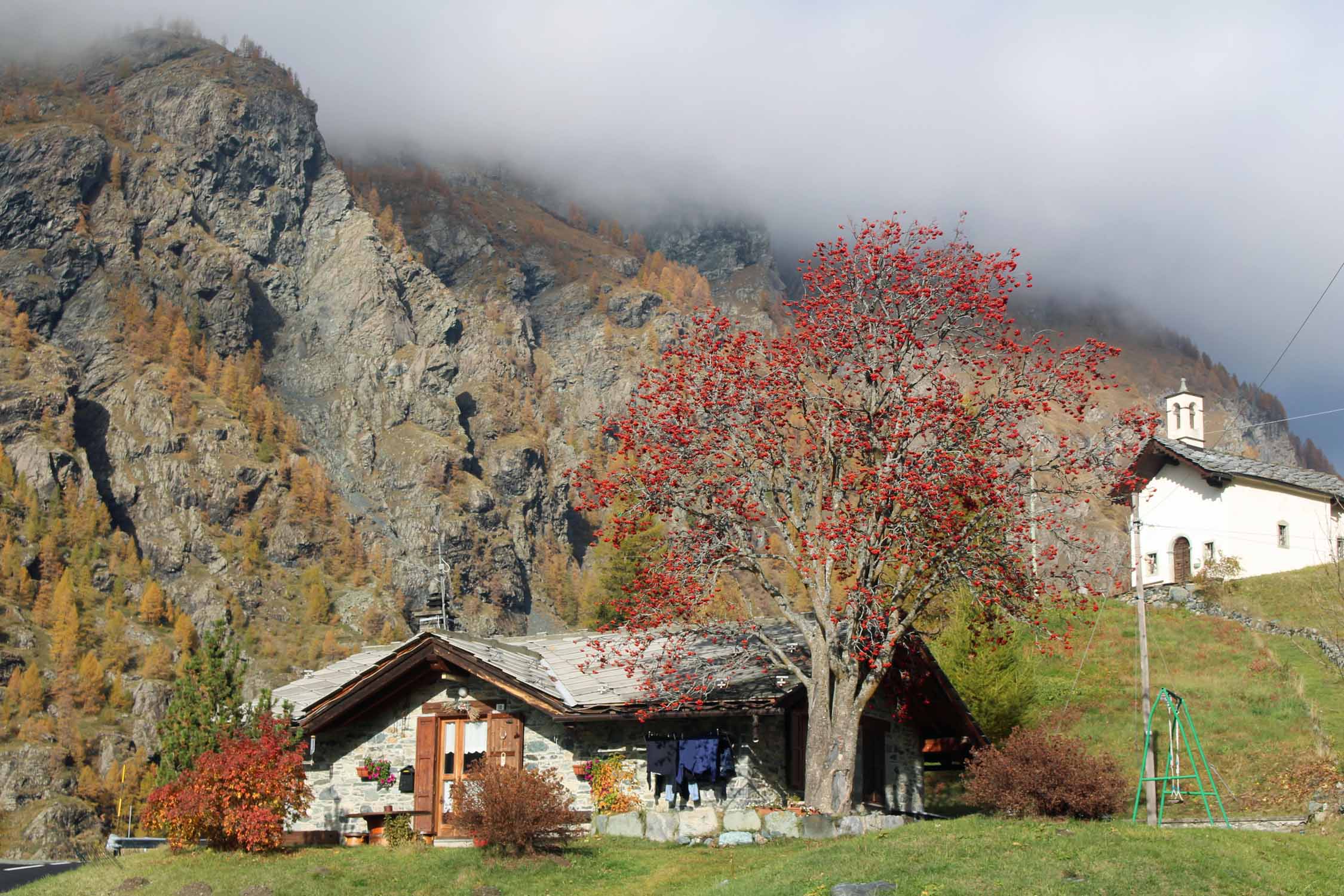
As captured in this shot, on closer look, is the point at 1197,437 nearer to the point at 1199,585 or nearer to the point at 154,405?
the point at 1199,585

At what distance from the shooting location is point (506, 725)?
2702 centimetres

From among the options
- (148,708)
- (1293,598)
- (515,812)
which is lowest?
(148,708)

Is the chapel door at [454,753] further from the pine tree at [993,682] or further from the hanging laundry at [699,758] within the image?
the pine tree at [993,682]

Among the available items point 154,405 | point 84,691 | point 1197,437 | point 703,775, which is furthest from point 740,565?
point 154,405

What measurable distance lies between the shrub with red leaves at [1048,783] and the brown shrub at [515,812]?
25.6 feet

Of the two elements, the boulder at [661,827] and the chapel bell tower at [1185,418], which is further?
the chapel bell tower at [1185,418]

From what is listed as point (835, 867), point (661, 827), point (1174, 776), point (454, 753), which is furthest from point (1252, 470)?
point (835, 867)

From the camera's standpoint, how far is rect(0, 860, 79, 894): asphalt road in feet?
94.5

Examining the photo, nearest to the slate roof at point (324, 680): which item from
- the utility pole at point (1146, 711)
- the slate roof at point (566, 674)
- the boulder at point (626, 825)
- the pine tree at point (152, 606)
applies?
the slate roof at point (566, 674)

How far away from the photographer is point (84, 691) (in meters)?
148

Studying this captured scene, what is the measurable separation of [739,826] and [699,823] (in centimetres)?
79

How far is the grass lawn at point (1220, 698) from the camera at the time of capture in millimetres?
31359

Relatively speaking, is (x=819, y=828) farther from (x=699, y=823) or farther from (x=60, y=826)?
(x=60, y=826)

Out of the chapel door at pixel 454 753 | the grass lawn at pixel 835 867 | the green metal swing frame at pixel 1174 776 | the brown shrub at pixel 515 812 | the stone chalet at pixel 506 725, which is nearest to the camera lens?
the grass lawn at pixel 835 867
